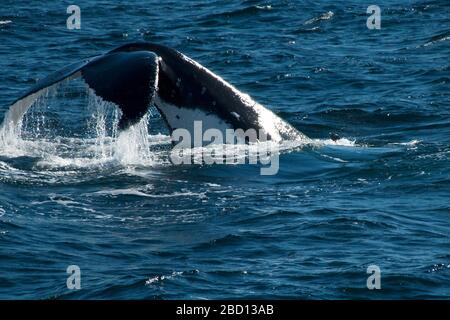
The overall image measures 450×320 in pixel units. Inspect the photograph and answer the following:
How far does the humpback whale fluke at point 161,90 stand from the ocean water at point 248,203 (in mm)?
577

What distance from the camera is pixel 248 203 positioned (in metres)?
14.1

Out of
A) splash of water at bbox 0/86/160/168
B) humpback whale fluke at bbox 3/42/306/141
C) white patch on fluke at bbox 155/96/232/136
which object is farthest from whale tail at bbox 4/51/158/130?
splash of water at bbox 0/86/160/168

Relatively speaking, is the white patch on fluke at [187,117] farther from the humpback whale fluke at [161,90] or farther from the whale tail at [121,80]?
the whale tail at [121,80]

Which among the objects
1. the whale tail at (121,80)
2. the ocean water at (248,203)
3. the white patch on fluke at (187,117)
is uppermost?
the whale tail at (121,80)

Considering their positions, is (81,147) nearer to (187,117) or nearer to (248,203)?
(187,117)

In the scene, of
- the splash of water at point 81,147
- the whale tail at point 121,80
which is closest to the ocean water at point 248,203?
the splash of water at point 81,147

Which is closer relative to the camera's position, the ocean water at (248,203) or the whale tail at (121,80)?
the ocean water at (248,203)

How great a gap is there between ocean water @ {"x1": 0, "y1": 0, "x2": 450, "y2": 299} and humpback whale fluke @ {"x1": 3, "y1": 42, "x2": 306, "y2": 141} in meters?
0.58

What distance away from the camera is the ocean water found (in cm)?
1179

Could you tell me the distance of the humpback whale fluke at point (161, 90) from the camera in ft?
44.8

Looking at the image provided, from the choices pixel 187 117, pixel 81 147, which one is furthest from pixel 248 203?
pixel 81 147
